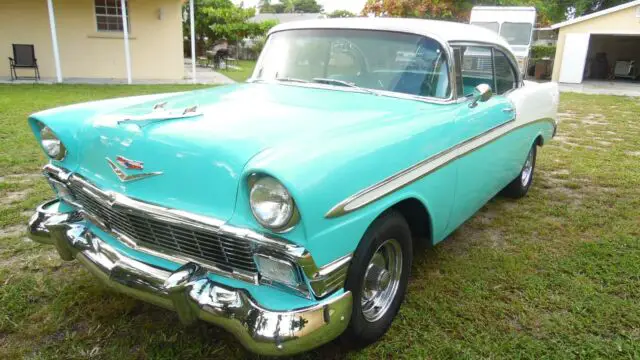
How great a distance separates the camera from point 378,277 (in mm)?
2295

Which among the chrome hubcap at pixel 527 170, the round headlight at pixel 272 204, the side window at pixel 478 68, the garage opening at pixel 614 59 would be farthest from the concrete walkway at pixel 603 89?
the round headlight at pixel 272 204

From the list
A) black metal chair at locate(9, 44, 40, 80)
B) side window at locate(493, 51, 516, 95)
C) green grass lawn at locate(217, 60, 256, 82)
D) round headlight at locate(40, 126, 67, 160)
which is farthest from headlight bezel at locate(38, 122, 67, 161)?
black metal chair at locate(9, 44, 40, 80)

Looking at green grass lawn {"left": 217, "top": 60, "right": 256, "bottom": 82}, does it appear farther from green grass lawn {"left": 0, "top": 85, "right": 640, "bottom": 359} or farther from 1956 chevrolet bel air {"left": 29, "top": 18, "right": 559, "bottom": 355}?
1956 chevrolet bel air {"left": 29, "top": 18, "right": 559, "bottom": 355}

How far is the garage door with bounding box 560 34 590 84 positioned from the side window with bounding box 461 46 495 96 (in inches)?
719

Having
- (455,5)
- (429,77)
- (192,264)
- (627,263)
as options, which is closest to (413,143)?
(429,77)

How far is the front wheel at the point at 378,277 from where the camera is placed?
200cm

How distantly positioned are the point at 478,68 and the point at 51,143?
9.57 ft


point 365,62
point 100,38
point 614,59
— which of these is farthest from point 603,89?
point 365,62

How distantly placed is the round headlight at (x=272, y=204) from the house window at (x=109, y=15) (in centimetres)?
1342

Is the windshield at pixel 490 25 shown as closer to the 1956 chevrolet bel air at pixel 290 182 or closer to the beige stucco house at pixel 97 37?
the beige stucco house at pixel 97 37

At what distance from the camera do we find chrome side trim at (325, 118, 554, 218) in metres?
1.87

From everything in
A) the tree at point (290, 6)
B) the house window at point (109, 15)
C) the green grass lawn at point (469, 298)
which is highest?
the tree at point (290, 6)

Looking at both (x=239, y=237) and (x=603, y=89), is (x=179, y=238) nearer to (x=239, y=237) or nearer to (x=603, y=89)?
(x=239, y=237)

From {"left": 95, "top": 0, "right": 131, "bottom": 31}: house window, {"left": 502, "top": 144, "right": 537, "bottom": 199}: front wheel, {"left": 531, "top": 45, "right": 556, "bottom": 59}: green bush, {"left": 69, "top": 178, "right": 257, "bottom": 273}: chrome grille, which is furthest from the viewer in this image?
{"left": 531, "top": 45, "right": 556, "bottom": 59}: green bush
